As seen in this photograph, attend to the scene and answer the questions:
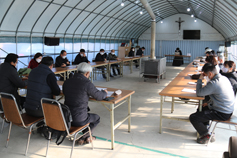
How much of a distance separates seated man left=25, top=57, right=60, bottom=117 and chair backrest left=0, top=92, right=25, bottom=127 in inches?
12.4

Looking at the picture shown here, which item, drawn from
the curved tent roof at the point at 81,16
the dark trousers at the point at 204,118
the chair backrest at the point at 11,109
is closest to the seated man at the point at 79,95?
the chair backrest at the point at 11,109

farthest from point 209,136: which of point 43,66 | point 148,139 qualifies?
point 43,66

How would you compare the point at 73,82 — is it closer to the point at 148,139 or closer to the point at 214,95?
the point at 148,139

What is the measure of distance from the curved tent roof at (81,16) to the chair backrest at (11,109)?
17.8 feet

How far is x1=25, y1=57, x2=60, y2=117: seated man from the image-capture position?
3.53 m

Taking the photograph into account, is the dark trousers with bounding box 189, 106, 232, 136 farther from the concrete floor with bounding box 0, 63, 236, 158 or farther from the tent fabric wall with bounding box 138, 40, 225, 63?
the tent fabric wall with bounding box 138, 40, 225, 63

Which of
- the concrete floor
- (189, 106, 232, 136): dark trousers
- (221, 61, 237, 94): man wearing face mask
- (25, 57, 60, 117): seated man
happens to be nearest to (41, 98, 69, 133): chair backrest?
(25, 57, 60, 117): seated man

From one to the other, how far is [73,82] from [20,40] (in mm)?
7127

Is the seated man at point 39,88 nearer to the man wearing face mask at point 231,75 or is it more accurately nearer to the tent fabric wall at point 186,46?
the man wearing face mask at point 231,75

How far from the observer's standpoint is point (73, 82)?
3283 millimetres

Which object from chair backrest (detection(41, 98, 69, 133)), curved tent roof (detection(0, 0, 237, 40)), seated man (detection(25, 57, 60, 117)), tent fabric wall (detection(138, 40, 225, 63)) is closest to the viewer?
chair backrest (detection(41, 98, 69, 133))

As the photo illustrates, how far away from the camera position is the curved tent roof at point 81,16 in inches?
331

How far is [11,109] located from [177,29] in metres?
20.2

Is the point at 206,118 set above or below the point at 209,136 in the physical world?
above
